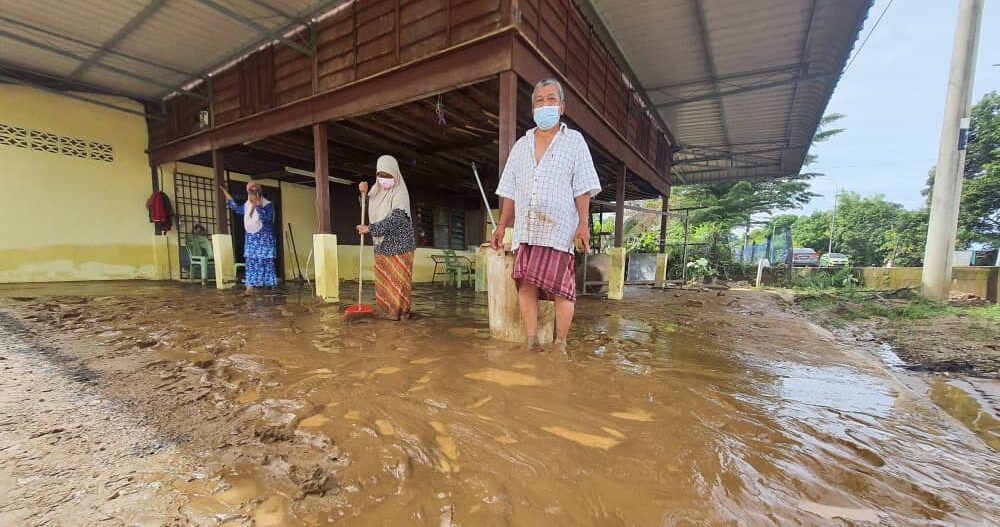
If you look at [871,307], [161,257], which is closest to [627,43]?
[871,307]

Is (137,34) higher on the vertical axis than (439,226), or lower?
higher

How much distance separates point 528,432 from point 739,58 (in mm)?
6217

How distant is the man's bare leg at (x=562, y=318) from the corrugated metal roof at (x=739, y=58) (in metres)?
3.99

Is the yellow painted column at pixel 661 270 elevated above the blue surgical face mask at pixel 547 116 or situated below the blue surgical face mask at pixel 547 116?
below

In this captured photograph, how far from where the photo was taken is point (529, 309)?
8.35 ft

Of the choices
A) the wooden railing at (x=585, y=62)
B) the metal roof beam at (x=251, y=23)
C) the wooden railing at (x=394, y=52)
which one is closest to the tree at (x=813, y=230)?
the wooden railing at (x=585, y=62)

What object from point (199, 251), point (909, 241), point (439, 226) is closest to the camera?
point (199, 251)

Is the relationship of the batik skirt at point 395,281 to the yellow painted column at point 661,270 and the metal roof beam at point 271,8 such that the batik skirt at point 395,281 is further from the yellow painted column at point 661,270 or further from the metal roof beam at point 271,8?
the yellow painted column at point 661,270

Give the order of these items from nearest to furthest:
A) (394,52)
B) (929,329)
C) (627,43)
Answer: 1. (929,329)
2. (394,52)
3. (627,43)

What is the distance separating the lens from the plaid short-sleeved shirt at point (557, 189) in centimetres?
233

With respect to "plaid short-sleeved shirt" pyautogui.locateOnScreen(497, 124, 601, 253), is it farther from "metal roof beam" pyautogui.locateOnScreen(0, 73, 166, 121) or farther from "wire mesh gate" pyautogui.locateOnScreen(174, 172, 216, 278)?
"wire mesh gate" pyautogui.locateOnScreen(174, 172, 216, 278)

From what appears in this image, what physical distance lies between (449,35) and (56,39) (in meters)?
5.74

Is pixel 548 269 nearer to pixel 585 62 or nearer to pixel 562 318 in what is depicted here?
pixel 562 318

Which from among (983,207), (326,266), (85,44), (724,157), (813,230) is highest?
(85,44)
